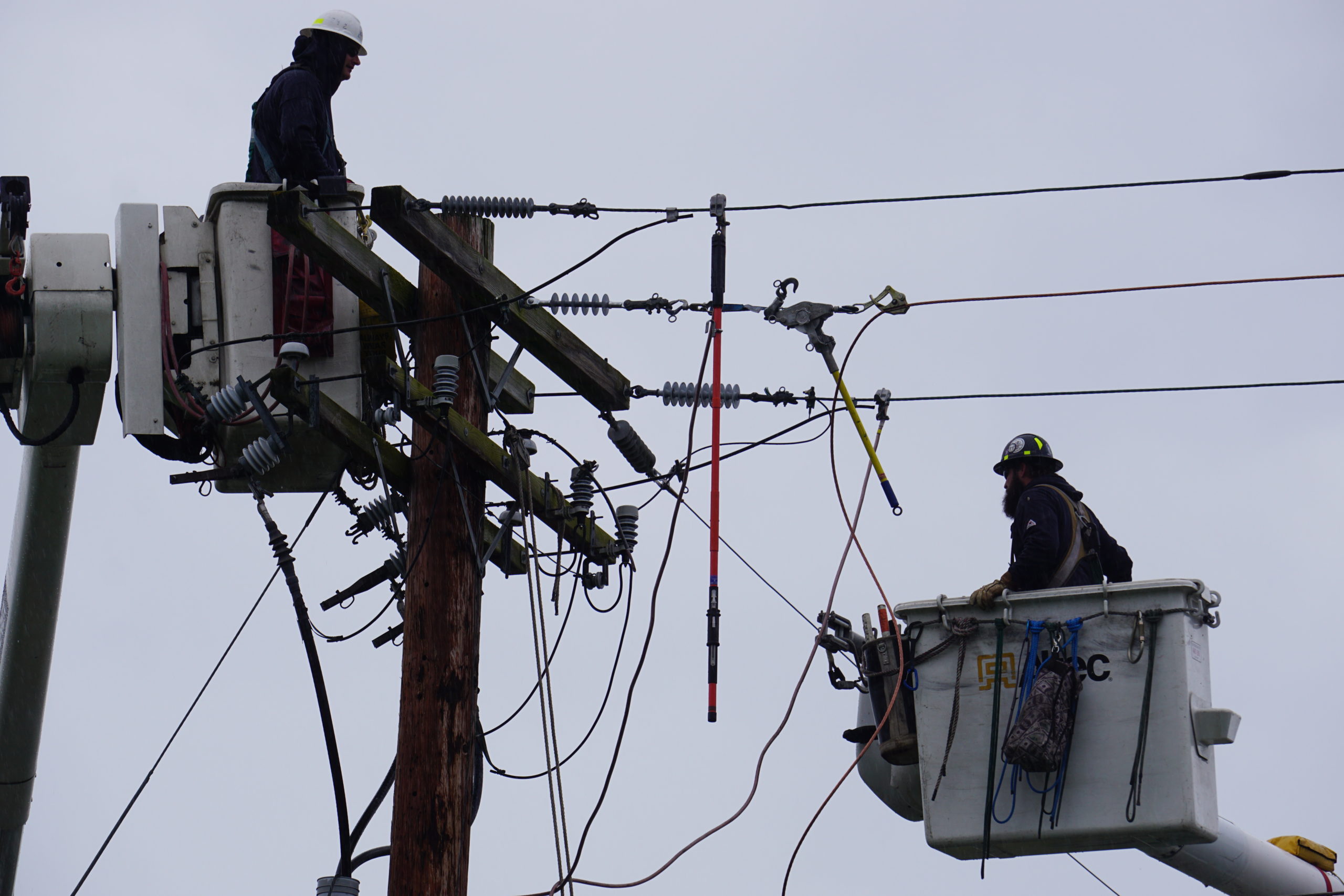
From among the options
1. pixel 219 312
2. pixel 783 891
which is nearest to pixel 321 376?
pixel 219 312

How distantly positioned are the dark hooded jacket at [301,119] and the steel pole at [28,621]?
1.90 meters

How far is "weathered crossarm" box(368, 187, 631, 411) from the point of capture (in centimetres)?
852

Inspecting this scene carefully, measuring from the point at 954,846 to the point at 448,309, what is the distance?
132 inches

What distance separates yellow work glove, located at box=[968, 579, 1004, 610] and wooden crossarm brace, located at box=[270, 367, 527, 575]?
2.22 metres

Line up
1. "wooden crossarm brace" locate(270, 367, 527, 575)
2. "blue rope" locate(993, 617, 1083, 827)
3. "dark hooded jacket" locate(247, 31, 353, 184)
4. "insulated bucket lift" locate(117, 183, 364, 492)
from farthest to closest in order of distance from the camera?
"dark hooded jacket" locate(247, 31, 353, 184) → "insulated bucket lift" locate(117, 183, 364, 492) → "wooden crossarm brace" locate(270, 367, 527, 575) → "blue rope" locate(993, 617, 1083, 827)

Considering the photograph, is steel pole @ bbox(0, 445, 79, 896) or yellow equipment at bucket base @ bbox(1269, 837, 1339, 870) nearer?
steel pole @ bbox(0, 445, 79, 896)

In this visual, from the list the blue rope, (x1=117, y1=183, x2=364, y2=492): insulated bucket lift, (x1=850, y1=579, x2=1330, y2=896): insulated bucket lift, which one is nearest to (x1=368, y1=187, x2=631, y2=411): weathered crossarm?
(x1=117, y1=183, x2=364, y2=492): insulated bucket lift

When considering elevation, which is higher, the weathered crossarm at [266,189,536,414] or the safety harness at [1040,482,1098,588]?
the weathered crossarm at [266,189,536,414]

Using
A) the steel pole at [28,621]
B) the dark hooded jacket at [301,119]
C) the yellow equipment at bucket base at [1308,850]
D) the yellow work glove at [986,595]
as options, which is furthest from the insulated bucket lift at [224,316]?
the yellow equipment at bucket base at [1308,850]

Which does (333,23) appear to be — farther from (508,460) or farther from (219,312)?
Answer: (508,460)

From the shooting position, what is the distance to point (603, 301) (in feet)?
29.6

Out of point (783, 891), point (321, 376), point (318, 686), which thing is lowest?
point (783, 891)

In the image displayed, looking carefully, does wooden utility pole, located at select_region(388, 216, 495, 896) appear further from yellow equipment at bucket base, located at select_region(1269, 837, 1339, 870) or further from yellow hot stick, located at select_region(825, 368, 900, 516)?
yellow equipment at bucket base, located at select_region(1269, 837, 1339, 870)

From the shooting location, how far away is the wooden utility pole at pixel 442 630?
316 inches
